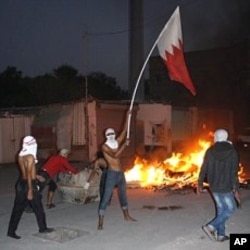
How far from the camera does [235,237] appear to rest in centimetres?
686

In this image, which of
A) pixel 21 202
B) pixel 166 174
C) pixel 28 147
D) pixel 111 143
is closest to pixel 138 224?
pixel 111 143

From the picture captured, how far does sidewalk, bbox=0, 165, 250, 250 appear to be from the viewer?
22.9ft

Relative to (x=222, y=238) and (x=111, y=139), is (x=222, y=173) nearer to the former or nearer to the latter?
(x=222, y=238)

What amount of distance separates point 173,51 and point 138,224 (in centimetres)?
366

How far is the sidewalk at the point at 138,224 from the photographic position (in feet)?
22.9

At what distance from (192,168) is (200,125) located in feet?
50.4

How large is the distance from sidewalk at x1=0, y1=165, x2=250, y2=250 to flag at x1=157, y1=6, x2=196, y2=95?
2.39m

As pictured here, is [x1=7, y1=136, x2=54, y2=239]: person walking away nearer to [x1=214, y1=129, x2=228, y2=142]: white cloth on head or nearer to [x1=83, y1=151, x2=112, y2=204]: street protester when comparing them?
[x1=83, y1=151, x2=112, y2=204]: street protester

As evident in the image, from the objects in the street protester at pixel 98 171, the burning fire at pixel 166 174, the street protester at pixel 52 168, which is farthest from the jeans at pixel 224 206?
the burning fire at pixel 166 174

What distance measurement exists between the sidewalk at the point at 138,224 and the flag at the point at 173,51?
2394 millimetres

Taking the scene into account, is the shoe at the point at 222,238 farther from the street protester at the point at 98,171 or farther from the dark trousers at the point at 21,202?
the street protester at the point at 98,171

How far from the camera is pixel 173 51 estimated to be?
33.4 ft

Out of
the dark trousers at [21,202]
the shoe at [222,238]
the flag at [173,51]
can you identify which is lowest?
the shoe at [222,238]

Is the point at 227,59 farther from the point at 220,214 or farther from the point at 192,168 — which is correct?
the point at 220,214
